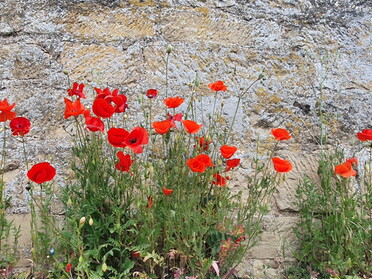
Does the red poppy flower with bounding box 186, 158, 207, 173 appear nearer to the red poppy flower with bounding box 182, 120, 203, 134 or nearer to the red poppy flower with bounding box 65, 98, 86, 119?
the red poppy flower with bounding box 182, 120, 203, 134

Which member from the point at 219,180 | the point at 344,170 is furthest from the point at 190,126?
the point at 344,170

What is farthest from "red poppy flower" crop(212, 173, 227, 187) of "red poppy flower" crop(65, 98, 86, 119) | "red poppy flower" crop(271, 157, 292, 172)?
"red poppy flower" crop(65, 98, 86, 119)

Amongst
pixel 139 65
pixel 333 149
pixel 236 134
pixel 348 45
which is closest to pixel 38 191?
pixel 139 65

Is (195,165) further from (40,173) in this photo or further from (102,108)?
(40,173)

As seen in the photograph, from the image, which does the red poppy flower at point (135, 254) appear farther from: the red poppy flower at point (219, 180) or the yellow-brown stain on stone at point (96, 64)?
the yellow-brown stain on stone at point (96, 64)

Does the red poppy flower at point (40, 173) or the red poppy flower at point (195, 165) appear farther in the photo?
the red poppy flower at point (195, 165)

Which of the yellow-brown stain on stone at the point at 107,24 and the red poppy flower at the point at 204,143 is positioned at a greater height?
the yellow-brown stain on stone at the point at 107,24

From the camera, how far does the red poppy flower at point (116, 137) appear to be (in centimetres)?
188

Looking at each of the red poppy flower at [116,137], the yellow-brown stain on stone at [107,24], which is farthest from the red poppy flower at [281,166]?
the yellow-brown stain on stone at [107,24]

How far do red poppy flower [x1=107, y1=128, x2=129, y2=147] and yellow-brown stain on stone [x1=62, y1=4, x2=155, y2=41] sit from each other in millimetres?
1050

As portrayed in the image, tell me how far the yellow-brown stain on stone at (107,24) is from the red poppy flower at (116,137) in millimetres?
1050

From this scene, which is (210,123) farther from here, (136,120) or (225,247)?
(225,247)

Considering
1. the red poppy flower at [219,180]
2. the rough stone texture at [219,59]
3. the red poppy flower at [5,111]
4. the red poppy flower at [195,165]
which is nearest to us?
the red poppy flower at [195,165]

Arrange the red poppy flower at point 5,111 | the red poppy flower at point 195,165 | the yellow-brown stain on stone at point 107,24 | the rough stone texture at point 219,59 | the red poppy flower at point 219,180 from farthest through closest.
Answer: the yellow-brown stain on stone at point 107,24, the rough stone texture at point 219,59, the red poppy flower at point 219,180, the red poppy flower at point 5,111, the red poppy flower at point 195,165
